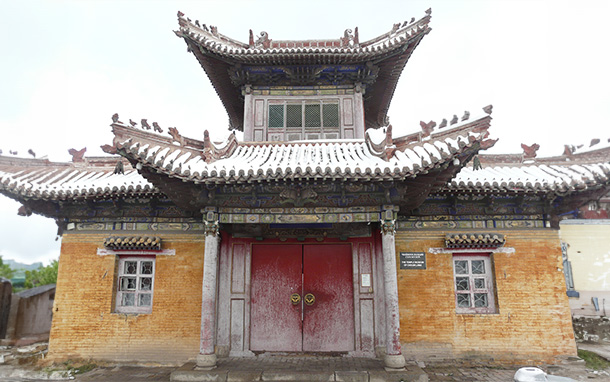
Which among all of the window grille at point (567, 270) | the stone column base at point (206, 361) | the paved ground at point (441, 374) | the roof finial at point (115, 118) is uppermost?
the roof finial at point (115, 118)

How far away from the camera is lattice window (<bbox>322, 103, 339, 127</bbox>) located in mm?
10773

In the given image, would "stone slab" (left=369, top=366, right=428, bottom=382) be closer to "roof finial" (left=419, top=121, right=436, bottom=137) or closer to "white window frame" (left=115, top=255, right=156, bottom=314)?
"roof finial" (left=419, top=121, right=436, bottom=137)

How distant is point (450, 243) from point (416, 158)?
98.4 inches

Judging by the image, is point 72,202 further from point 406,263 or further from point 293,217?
point 406,263

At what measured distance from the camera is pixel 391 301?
7.25m

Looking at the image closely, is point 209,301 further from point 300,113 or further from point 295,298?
point 300,113

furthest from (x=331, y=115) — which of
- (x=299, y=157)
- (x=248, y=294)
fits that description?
(x=248, y=294)

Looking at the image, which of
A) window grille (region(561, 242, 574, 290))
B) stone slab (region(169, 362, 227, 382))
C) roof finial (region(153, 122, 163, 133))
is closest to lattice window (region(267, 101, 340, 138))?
roof finial (region(153, 122, 163, 133))

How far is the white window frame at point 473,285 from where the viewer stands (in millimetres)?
8586

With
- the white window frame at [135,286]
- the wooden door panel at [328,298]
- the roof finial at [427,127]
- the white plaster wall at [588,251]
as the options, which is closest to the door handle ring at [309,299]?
the wooden door panel at [328,298]

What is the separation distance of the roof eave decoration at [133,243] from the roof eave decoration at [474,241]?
6.77 m

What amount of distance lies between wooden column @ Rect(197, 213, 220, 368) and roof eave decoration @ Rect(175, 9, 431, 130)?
189 inches

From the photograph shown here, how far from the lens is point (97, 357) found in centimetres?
859

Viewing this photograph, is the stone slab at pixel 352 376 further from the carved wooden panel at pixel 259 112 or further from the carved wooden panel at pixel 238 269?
the carved wooden panel at pixel 259 112
